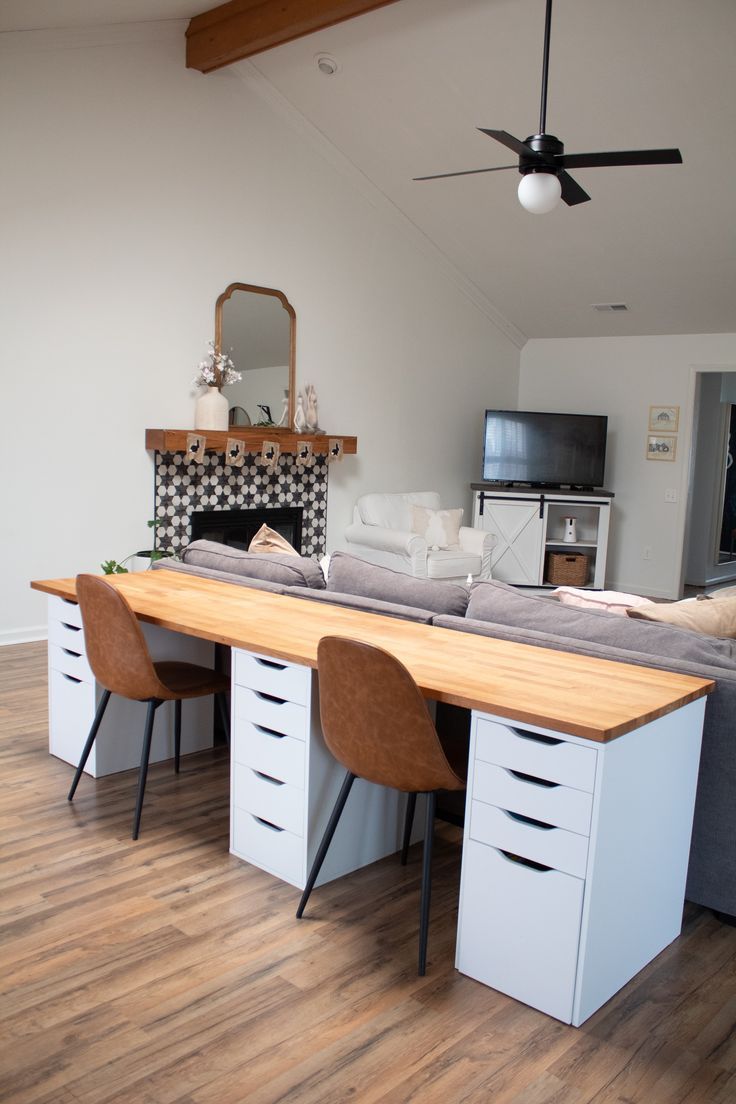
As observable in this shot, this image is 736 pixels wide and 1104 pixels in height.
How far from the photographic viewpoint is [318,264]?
7.02 meters

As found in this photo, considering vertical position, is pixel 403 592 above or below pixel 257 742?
above

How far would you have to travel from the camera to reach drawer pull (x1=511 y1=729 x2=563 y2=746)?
6.75 feet

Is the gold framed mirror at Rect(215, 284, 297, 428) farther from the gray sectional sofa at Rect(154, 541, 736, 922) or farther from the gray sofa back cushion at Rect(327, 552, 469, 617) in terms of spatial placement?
the gray sofa back cushion at Rect(327, 552, 469, 617)

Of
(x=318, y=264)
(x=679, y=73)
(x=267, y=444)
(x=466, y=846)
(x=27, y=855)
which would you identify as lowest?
(x=27, y=855)

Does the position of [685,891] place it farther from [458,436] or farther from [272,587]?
[458,436]

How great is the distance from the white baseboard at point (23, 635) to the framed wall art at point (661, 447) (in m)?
5.42

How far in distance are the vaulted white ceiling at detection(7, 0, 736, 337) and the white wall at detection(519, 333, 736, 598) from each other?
0.87 feet

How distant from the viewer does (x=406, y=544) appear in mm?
6918

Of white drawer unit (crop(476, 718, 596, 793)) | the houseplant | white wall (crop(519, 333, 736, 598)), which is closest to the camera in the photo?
white drawer unit (crop(476, 718, 596, 793))

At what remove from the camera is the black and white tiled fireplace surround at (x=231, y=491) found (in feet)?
20.4

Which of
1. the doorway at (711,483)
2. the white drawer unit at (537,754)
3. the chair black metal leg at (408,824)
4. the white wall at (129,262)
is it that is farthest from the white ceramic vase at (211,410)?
the white drawer unit at (537,754)

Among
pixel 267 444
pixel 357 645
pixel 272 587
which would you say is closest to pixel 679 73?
pixel 267 444

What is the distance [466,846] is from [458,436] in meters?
6.58

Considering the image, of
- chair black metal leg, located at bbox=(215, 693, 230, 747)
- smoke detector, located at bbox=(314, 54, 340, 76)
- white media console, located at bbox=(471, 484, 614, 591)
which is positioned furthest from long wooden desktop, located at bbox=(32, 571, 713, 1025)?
white media console, located at bbox=(471, 484, 614, 591)
